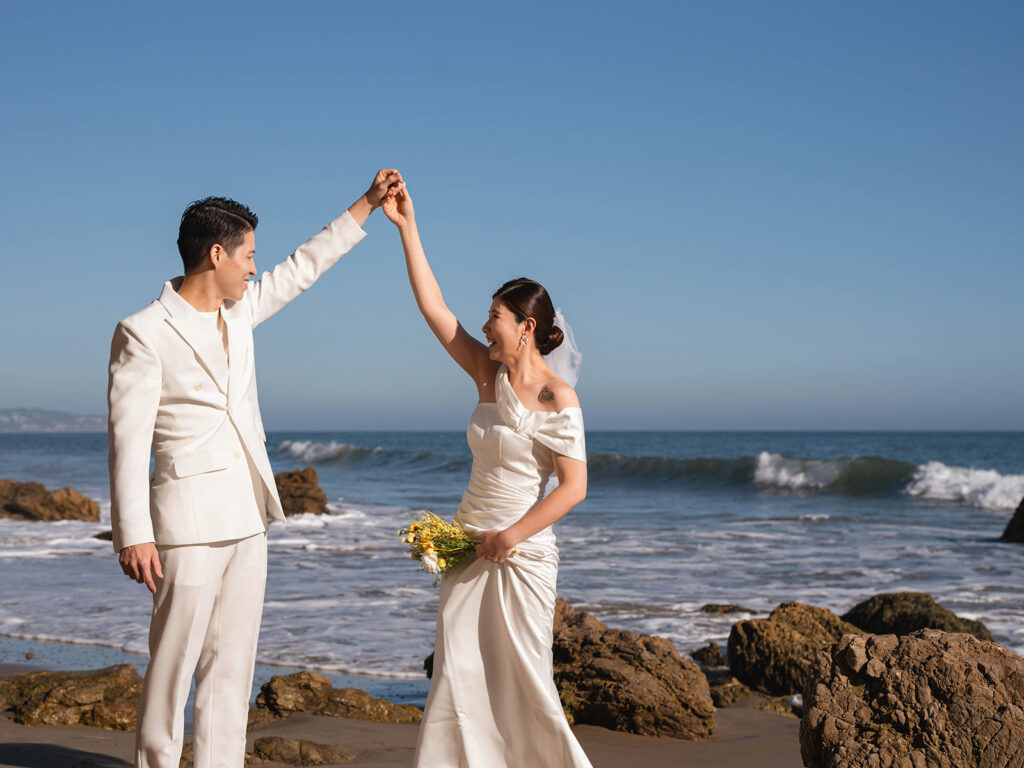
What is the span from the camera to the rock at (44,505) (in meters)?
17.7

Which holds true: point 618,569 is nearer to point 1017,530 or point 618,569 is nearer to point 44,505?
point 1017,530

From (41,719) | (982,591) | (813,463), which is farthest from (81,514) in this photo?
(813,463)

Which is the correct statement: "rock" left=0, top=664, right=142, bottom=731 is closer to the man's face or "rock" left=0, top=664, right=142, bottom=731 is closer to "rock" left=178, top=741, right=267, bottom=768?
"rock" left=178, top=741, right=267, bottom=768

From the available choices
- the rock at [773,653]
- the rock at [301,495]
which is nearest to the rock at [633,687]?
the rock at [773,653]

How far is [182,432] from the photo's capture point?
331cm

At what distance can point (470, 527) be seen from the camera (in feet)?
12.1

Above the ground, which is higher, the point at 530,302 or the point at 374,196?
the point at 374,196

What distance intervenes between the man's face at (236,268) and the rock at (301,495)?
1543 cm

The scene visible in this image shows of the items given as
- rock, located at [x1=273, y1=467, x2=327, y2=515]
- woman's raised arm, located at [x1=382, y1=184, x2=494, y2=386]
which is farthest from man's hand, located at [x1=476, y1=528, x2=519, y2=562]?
rock, located at [x1=273, y1=467, x2=327, y2=515]

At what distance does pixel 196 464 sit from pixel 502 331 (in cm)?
120

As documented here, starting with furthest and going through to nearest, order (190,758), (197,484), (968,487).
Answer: (968,487)
(190,758)
(197,484)

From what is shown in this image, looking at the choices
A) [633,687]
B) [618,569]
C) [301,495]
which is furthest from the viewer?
[301,495]

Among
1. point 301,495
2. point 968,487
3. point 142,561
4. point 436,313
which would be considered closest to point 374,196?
point 436,313

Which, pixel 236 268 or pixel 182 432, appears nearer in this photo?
pixel 182 432
